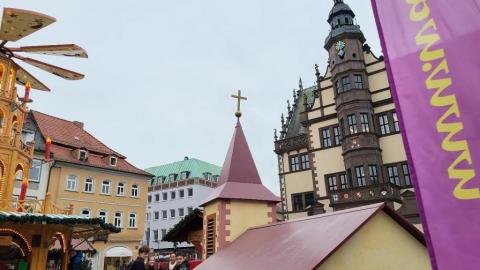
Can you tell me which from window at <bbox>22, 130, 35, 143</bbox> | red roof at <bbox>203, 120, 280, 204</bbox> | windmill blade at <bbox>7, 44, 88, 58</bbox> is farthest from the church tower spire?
window at <bbox>22, 130, 35, 143</bbox>

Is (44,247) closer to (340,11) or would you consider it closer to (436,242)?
(436,242)

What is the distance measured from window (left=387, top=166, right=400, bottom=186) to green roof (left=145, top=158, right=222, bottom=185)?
4195 cm

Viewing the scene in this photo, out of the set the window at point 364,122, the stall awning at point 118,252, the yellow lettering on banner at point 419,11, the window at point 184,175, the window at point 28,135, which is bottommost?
the stall awning at point 118,252

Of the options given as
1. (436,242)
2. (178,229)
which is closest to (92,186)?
(178,229)

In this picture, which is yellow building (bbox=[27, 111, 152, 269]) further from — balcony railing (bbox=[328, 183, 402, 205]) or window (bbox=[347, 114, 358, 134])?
window (bbox=[347, 114, 358, 134])

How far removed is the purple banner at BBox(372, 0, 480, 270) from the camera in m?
3.09

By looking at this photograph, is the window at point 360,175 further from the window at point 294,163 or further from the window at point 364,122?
the window at point 294,163

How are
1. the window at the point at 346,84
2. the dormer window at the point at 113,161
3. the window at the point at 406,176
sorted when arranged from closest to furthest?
the window at the point at 406,176
the window at the point at 346,84
the dormer window at the point at 113,161

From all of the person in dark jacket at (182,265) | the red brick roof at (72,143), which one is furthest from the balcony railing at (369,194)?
the red brick roof at (72,143)

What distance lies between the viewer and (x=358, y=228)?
239 inches

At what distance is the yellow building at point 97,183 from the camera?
3241 cm

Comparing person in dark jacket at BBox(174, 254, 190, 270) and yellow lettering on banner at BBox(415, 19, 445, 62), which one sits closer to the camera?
yellow lettering on banner at BBox(415, 19, 445, 62)

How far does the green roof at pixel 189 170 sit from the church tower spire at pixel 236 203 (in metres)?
49.4

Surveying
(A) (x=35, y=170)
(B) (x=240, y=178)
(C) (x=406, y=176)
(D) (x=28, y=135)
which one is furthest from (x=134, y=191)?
(B) (x=240, y=178)
